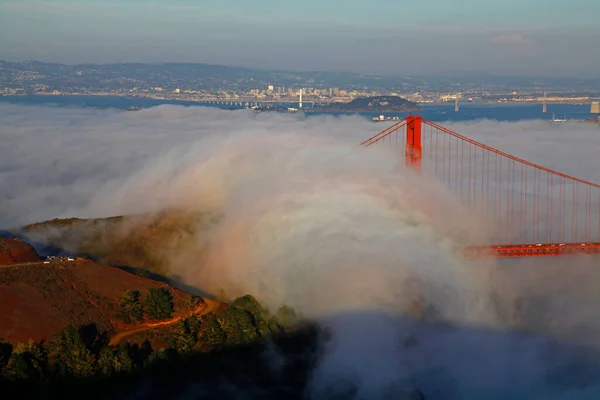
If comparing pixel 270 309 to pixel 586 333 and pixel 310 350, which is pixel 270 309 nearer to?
pixel 310 350

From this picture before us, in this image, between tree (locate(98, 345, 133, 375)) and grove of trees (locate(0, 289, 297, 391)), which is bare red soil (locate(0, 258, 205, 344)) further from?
tree (locate(98, 345, 133, 375))

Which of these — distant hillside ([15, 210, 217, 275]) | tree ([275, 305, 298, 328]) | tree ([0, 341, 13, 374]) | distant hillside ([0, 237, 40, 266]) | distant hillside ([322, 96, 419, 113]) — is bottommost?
tree ([275, 305, 298, 328])

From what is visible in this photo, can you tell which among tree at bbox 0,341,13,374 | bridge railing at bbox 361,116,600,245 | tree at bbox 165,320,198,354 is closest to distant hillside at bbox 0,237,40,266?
tree at bbox 0,341,13,374

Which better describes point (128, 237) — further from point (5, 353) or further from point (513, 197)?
point (513, 197)

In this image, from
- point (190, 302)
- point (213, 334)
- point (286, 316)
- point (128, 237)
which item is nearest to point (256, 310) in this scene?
point (286, 316)

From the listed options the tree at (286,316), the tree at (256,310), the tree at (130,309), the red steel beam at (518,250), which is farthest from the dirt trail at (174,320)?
the red steel beam at (518,250)

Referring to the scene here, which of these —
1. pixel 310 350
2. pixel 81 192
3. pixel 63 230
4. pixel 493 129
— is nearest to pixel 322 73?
pixel 493 129
